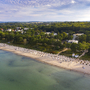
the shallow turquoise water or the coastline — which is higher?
the coastline

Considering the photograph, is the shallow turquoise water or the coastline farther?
the coastline

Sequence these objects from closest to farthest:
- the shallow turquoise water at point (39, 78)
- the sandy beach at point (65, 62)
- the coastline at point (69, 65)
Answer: the shallow turquoise water at point (39, 78), the coastline at point (69, 65), the sandy beach at point (65, 62)

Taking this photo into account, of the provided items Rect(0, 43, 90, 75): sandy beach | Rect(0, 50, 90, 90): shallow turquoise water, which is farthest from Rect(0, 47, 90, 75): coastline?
Rect(0, 50, 90, 90): shallow turquoise water

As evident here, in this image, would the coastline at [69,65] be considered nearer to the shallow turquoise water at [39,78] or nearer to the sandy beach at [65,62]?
the sandy beach at [65,62]

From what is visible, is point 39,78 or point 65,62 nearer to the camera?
point 39,78

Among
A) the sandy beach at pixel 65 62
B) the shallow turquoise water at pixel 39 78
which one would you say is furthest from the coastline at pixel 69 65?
the shallow turquoise water at pixel 39 78

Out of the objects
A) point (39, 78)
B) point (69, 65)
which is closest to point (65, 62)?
point (69, 65)

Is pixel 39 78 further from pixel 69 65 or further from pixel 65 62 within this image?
pixel 65 62

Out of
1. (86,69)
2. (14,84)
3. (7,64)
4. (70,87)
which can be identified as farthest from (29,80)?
(86,69)

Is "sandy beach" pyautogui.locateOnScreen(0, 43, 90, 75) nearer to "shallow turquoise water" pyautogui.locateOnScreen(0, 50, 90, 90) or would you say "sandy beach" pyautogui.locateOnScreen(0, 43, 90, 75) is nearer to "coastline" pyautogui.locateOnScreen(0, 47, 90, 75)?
"coastline" pyautogui.locateOnScreen(0, 47, 90, 75)

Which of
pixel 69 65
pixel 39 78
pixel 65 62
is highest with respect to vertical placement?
pixel 65 62
